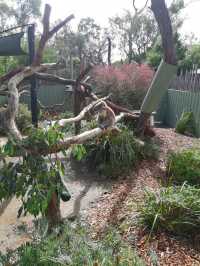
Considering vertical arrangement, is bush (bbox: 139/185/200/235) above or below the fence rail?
below

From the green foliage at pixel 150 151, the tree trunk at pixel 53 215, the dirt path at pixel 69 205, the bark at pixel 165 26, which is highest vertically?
the bark at pixel 165 26

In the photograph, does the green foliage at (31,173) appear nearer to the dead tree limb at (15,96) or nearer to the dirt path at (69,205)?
the dead tree limb at (15,96)

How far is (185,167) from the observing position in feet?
16.5

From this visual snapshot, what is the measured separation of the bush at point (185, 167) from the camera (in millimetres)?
4934

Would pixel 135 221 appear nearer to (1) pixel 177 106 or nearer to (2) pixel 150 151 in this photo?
(2) pixel 150 151

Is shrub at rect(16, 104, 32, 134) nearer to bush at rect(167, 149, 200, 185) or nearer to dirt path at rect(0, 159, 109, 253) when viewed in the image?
dirt path at rect(0, 159, 109, 253)

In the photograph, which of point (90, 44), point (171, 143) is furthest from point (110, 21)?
point (171, 143)

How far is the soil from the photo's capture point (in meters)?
3.17

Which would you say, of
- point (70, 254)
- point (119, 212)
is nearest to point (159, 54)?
point (119, 212)

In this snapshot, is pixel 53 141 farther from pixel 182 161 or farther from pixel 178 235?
pixel 182 161

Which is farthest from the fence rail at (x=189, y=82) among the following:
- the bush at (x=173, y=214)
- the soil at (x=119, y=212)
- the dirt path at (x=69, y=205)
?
the bush at (x=173, y=214)

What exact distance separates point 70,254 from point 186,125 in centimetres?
664

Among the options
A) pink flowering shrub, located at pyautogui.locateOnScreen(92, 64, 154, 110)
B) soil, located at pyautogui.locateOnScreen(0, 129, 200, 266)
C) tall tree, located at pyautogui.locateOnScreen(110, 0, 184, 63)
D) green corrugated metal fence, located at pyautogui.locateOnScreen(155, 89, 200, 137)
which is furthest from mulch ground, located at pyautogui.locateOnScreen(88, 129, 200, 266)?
tall tree, located at pyautogui.locateOnScreen(110, 0, 184, 63)

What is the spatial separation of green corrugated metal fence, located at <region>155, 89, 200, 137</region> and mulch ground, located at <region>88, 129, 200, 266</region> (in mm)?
4230
